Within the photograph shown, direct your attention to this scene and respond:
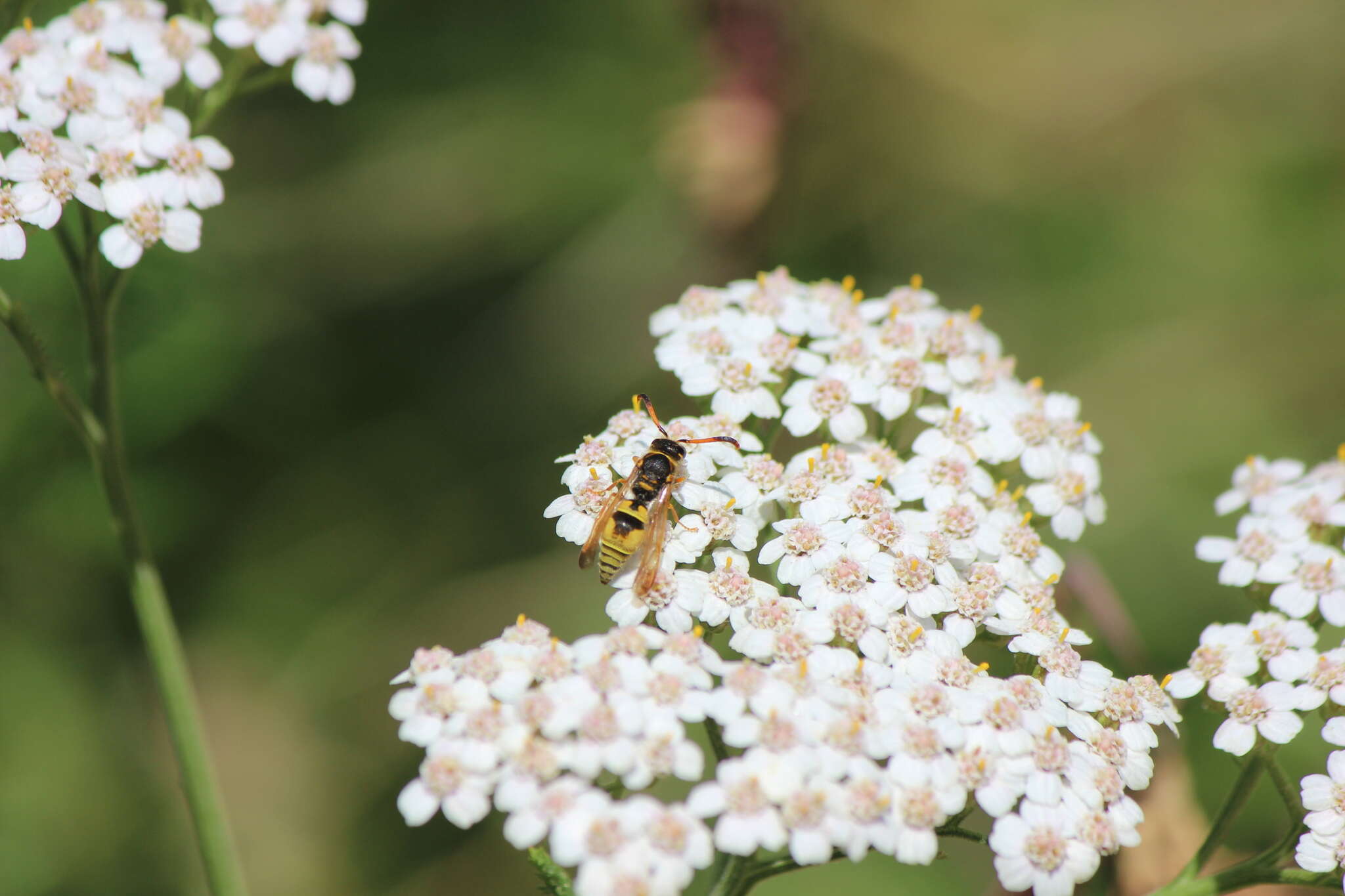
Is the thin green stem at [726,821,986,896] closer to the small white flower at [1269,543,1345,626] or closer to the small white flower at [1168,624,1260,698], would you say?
the small white flower at [1168,624,1260,698]

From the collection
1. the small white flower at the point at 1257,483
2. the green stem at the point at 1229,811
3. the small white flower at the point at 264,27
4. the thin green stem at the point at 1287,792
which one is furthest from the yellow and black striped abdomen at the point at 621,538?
the small white flower at the point at 1257,483

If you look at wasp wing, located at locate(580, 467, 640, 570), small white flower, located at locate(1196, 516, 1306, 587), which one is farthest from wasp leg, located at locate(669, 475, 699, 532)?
small white flower, located at locate(1196, 516, 1306, 587)

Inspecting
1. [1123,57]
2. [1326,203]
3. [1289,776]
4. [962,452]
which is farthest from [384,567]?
[1326,203]

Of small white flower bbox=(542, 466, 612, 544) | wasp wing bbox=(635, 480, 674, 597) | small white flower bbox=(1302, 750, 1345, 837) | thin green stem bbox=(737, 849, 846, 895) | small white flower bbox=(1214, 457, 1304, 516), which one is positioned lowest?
small white flower bbox=(1302, 750, 1345, 837)

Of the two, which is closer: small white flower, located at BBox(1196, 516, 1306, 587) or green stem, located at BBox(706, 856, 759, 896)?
green stem, located at BBox(706, 856, 759, 896)

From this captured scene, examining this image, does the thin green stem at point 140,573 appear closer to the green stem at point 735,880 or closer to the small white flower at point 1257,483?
the green stem at point 735,880

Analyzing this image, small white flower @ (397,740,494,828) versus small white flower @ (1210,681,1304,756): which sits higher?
small white flower @ (397,740,494,828)

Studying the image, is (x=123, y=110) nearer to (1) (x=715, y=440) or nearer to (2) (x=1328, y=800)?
(1) (x=715, y=440)

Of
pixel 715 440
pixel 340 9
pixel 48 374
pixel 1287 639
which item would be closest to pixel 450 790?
pixel 715 440
